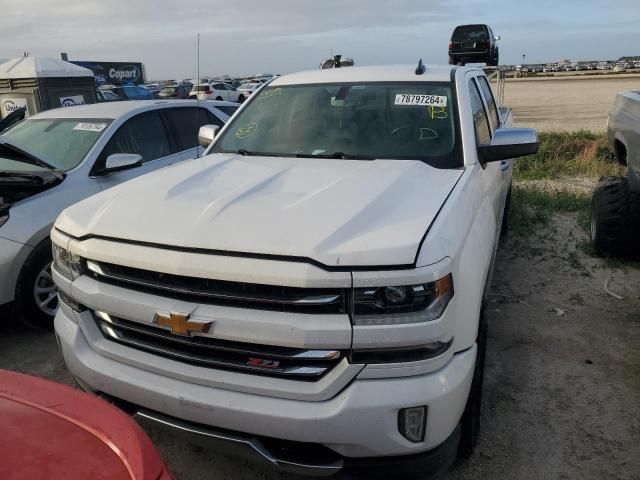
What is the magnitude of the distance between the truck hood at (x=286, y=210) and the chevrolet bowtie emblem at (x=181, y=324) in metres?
0.27

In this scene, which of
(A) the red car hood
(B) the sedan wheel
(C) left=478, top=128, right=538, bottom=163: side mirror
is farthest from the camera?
(B) the sedan wheel

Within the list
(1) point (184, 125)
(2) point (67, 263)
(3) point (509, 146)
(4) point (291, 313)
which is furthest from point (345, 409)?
(1) point (184, 125)

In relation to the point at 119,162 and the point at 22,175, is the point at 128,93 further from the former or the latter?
the point at 22,175

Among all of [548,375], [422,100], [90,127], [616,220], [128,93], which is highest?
[422,100]

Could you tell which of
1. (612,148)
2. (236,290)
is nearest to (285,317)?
(236,290)

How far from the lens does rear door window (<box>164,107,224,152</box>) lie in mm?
5586

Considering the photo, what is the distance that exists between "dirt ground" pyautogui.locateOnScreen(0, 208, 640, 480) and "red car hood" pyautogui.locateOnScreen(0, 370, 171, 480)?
1166 mm

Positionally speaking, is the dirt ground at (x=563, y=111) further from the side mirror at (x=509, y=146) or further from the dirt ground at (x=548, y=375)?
the side mirror at (x=509, y=146)

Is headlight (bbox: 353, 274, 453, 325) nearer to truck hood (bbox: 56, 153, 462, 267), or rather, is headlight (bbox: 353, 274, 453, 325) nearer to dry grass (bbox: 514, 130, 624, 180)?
truck hood (bbox: 56, 153, 462, 267)

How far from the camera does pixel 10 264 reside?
12.1 feet

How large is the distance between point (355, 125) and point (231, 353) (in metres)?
1.86

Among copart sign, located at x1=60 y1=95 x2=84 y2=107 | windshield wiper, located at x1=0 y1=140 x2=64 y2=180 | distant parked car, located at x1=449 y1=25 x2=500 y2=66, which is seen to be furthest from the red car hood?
distant parked car, located at x1=449 y1=25 x2=500 y2=66

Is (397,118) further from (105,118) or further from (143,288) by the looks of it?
(105,118)

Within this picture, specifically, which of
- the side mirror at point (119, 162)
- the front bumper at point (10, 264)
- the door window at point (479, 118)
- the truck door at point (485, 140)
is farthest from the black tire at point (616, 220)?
the front bumper at point (10, 264)
